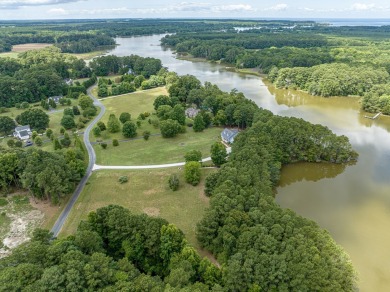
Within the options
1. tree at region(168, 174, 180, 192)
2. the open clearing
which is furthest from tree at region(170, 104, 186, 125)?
the open clearing

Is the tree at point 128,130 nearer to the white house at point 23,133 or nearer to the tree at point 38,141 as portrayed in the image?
the tree at point 38,141

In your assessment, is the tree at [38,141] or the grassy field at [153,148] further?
the tree at [38,141]

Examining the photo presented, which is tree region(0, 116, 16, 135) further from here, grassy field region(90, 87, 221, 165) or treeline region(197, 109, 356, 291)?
treeline region(197, 109, 356, 291)

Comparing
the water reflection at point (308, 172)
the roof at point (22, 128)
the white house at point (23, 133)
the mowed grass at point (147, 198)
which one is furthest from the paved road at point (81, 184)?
the water reflection at point (308, 172)

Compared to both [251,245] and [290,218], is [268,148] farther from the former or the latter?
[251,245]

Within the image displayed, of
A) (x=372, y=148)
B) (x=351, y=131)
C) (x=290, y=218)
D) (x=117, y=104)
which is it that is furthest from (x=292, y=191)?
(x=117, y=104)

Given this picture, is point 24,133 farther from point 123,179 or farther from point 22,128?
point 123,179
